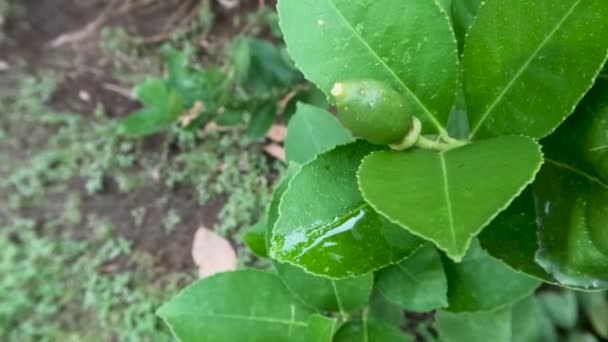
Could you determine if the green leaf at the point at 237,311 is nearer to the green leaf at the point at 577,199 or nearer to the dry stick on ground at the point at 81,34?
the green leaf at the point at 577,199

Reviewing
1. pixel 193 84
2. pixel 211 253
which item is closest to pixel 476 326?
pixel 193 84

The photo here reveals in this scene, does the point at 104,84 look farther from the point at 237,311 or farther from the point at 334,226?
the point at 334,226

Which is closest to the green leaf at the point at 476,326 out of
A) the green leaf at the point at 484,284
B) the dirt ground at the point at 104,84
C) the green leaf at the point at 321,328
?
the green leaf at the point at 484,284

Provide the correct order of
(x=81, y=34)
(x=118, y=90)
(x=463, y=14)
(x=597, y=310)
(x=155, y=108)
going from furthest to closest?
(x=81, y=34) → (x=118, y=90) → (x=155, y=108) → (x=597, y=310) → (x=463, y=14)

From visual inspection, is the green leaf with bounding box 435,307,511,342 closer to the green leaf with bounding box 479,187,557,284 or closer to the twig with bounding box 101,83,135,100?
the green leaf with bounding box 479,187,557,284

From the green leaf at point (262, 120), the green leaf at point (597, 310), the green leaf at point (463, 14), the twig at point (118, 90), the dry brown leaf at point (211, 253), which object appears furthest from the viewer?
the twig at point (118, 90)

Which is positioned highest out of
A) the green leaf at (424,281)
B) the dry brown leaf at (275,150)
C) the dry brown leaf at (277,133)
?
the green leaf at (424,281)

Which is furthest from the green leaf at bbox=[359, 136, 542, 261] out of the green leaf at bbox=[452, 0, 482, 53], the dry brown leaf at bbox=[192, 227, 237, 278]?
the dry brown leaf at bbox=[192, 227, 237, 278]
